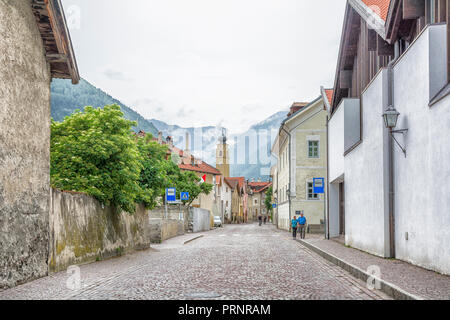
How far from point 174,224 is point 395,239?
21.5 metres

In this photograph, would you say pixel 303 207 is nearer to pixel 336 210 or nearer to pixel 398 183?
pixel 336 210

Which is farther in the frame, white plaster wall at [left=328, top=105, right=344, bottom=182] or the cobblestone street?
white plaster wall at [left=328, top=105, right=344, bottom=182]

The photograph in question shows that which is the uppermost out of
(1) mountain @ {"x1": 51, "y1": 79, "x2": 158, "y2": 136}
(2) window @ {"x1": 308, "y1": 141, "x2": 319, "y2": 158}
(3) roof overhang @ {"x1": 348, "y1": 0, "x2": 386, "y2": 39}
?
(1) mountain @ {"x1": 51, "y1": 79, "x2": 158, "y2": 136}

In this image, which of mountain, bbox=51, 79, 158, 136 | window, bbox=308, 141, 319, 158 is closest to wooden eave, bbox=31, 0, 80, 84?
window, bbox=308, 141, 319, 158

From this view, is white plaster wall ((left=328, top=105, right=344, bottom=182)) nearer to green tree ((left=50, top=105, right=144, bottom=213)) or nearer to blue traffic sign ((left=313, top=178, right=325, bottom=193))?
blue traffic sign ((left=313, top=178, right=325, bottom=193))

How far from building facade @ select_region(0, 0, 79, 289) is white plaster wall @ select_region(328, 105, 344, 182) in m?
12.6

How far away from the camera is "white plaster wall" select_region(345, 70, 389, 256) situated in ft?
52.3

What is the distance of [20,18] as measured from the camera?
425 inches

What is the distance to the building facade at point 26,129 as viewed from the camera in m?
9.85

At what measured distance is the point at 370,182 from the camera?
57.3 feet

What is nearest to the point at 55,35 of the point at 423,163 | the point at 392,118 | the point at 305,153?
the point at 392,118

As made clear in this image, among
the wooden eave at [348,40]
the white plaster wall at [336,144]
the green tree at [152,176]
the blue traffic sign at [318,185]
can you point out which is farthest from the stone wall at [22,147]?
the blue traffic sign at [318,185]
